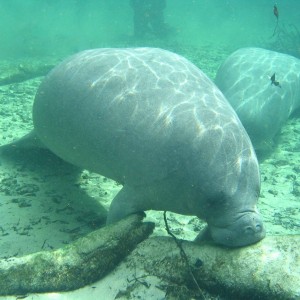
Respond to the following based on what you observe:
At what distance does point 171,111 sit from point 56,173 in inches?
130

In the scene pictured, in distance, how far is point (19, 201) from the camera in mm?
5586

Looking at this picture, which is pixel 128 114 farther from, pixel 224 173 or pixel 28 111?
pixel 28 111

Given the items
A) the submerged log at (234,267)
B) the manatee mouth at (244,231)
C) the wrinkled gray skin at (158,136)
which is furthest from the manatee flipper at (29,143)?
the manatee mouth at (244,231)

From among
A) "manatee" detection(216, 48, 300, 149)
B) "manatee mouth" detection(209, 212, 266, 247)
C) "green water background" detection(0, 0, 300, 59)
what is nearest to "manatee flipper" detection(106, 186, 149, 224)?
"manatee mouth" detection(209, 212, 266, 247)

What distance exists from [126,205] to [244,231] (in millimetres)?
1543

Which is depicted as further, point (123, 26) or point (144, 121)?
point (123, 26)

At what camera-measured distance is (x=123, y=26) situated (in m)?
47.1

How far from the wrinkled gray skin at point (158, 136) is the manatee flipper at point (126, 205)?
0.01 meters

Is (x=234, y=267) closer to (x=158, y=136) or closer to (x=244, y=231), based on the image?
(x=244, y=231)

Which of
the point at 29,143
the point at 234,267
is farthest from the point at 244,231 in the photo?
the point at 29,143

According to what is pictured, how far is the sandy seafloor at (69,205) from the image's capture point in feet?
14.8

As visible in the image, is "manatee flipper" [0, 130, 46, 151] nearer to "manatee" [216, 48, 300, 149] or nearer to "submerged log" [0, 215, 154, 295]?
"submerged log" [0, 215, 154, 295]

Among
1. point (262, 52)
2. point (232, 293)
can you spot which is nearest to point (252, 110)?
point (262, 52)

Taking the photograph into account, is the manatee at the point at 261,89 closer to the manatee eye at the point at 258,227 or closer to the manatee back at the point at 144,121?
the manatee back at the point at 144,121
